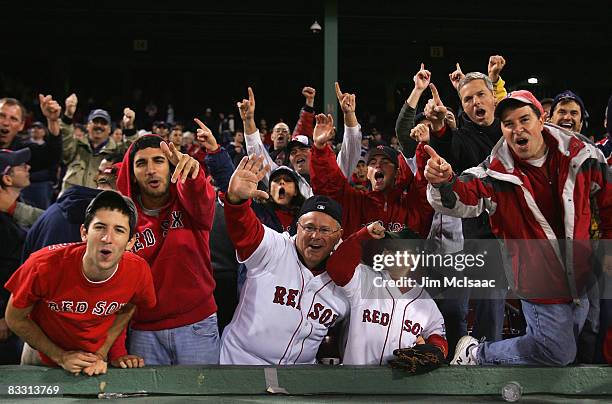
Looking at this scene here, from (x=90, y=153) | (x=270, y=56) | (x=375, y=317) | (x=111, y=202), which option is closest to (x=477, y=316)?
(x=375, y=317)

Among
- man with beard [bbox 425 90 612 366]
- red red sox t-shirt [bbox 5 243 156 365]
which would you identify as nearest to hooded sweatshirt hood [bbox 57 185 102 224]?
red red sox t-shirt [bbox 5 243 156 365]

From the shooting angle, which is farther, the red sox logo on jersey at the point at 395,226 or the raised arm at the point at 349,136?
the raised arm at the point at 349,136

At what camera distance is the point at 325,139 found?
3.83 metres

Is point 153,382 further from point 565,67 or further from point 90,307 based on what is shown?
point 565,67

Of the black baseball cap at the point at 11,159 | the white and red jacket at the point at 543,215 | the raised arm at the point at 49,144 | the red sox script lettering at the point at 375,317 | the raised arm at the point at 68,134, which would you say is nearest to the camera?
the white and red jacket at the point at 543,215

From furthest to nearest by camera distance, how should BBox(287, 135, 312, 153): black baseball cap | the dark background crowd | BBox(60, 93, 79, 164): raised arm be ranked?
1. the dark background crowd
2. BBox(60, 93, 79, 164): raised arm
3. BBox(287, 135, 312, 153): black baseball cap

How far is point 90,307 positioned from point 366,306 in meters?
1.35

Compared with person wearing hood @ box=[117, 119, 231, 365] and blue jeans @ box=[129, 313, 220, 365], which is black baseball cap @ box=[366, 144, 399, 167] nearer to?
person wearing hood @ box=[117, 119, 231, 365]

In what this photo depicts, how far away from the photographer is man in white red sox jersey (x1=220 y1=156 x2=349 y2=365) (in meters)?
3.14

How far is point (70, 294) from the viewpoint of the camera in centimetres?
267

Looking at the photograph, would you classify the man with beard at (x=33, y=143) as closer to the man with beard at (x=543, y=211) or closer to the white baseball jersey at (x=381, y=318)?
the white baseball jersey at (x=381, y=318)

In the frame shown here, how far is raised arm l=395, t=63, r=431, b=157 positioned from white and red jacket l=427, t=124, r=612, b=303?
1062mm

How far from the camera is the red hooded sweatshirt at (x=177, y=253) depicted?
3.04 metres

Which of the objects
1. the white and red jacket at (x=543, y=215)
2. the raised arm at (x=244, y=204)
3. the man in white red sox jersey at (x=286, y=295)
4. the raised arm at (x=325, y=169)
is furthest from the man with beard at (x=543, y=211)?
the raised arm at (x=325, y=169)
